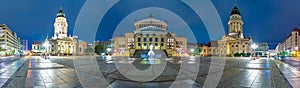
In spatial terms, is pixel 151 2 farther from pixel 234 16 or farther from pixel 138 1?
pixel 234 16

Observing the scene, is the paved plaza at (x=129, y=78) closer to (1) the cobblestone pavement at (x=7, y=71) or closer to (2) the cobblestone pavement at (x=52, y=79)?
(2) the cobblestone pavement at (x=52, y=79)

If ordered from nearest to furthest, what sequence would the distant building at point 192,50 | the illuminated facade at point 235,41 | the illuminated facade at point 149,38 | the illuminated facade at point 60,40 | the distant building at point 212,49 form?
the illuminated facade at point 149,38 → the illuminated facade at point 235,41 → the illuminated facade at point 60,40 → the distant building at point 192,50 → the distant building at point 212,49

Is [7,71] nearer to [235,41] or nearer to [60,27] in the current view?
[235,41]

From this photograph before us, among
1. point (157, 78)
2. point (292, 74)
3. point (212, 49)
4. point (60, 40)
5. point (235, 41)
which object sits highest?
point (60, 40)

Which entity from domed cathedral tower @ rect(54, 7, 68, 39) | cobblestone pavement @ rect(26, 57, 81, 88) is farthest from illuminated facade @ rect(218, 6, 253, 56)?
cobblestone pavement @ rect(26, 57, 81, 88)

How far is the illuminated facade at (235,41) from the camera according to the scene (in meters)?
115

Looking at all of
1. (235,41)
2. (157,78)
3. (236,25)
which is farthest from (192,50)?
(157,78)

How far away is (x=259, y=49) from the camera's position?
15812cm

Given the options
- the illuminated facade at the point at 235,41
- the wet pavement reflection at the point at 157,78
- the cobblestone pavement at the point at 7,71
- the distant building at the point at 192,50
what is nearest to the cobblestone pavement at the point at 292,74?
the wet pavement reflection at the point at 157,78

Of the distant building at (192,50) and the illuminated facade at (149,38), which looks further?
the distant building at (192,50)

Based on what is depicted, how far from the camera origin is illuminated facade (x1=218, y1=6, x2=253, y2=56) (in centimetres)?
11531

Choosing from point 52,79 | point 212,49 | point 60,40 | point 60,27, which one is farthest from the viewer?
point 212,49

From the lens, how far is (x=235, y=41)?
11625cm

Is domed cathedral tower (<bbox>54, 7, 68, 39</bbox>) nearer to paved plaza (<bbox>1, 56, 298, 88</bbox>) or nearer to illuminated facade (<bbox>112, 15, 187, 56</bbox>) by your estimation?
illuminated facade (<bbox>112, 15, 187, 56</bbox>)
